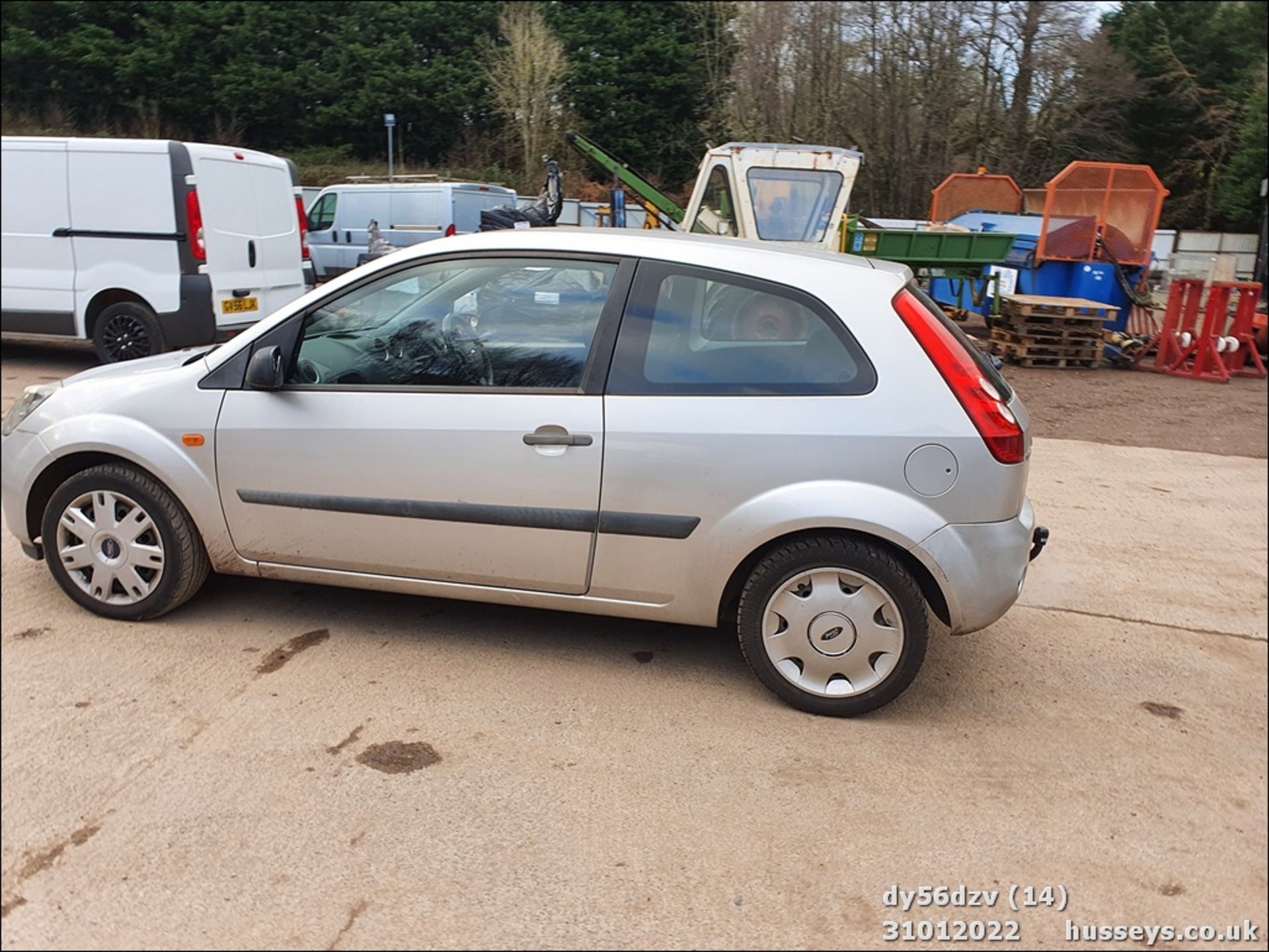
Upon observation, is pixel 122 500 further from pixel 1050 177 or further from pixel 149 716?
pixel 1050 177

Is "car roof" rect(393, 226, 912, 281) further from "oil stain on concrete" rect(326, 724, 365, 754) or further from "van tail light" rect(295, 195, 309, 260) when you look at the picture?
"van tail light" rect(295, 195, 309, 260)

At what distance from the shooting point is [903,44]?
9.90m

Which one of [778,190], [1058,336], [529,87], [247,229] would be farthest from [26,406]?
[529,87]

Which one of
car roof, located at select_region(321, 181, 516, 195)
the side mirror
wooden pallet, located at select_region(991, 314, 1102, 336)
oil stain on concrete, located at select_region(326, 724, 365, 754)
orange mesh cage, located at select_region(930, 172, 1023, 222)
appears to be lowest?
oil stain on concrete, located at select_region(326, 724, 365, 754)

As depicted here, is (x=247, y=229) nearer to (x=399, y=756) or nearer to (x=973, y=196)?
(x=399, y=756)

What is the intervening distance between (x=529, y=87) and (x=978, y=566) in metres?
13.5

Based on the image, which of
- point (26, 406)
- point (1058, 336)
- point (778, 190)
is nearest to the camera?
point (26, 406)

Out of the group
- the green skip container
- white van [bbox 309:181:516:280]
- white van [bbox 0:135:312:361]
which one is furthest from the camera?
white van [bbox 309:181:516:280]

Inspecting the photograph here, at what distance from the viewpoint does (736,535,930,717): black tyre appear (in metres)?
3.33

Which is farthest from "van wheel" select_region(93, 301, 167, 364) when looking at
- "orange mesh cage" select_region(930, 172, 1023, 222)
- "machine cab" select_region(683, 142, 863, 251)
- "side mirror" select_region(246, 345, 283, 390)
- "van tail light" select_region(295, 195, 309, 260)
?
Answer: "orange mesh cage" select_region(930, 172, 1023, 222)

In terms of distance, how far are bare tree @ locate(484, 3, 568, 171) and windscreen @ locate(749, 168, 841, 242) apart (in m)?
4.46

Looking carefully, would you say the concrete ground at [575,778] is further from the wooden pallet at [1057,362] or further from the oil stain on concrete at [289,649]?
the wooden pallet at [1057,362]

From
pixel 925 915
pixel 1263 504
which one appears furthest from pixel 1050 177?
pixel 925 915

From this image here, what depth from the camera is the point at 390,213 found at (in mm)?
15312
